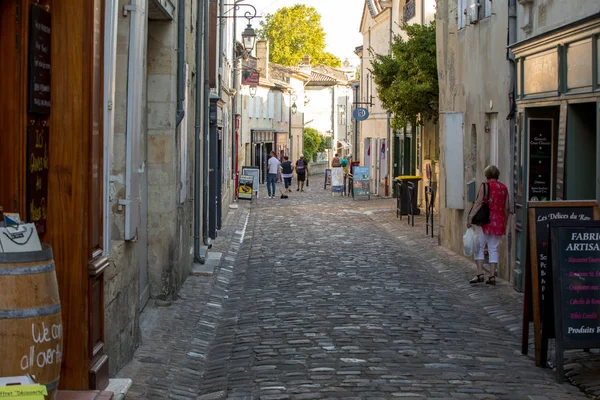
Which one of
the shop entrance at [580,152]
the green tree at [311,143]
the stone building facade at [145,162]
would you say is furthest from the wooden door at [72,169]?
the green tree at [311,143]

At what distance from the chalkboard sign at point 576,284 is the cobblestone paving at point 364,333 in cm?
40

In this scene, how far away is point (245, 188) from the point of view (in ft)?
109

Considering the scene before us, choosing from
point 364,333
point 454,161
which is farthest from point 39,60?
point 454,161

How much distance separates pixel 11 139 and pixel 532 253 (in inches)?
181

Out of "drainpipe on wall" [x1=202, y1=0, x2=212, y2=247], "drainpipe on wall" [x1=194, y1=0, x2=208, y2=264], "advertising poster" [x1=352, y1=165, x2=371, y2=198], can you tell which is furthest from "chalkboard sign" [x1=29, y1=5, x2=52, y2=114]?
"advertising poster" [x1=352, y1=165, x2=371, y2=198]

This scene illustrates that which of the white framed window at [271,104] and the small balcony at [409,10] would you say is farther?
the white framed window at [271,104]

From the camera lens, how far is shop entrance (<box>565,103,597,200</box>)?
10.6 m

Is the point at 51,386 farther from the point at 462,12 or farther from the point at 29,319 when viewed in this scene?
the point at 462,12

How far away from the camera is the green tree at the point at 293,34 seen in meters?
75.6

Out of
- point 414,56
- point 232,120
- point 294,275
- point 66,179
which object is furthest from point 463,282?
point 232,120

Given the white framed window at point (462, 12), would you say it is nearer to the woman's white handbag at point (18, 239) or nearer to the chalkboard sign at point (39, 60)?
the chalkboard sign at point (39, 60)

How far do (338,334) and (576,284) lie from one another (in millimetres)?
2613

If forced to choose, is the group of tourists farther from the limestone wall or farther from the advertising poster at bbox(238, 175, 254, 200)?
the limestone wall

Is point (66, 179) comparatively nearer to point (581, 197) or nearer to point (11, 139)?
point (11, 139)
